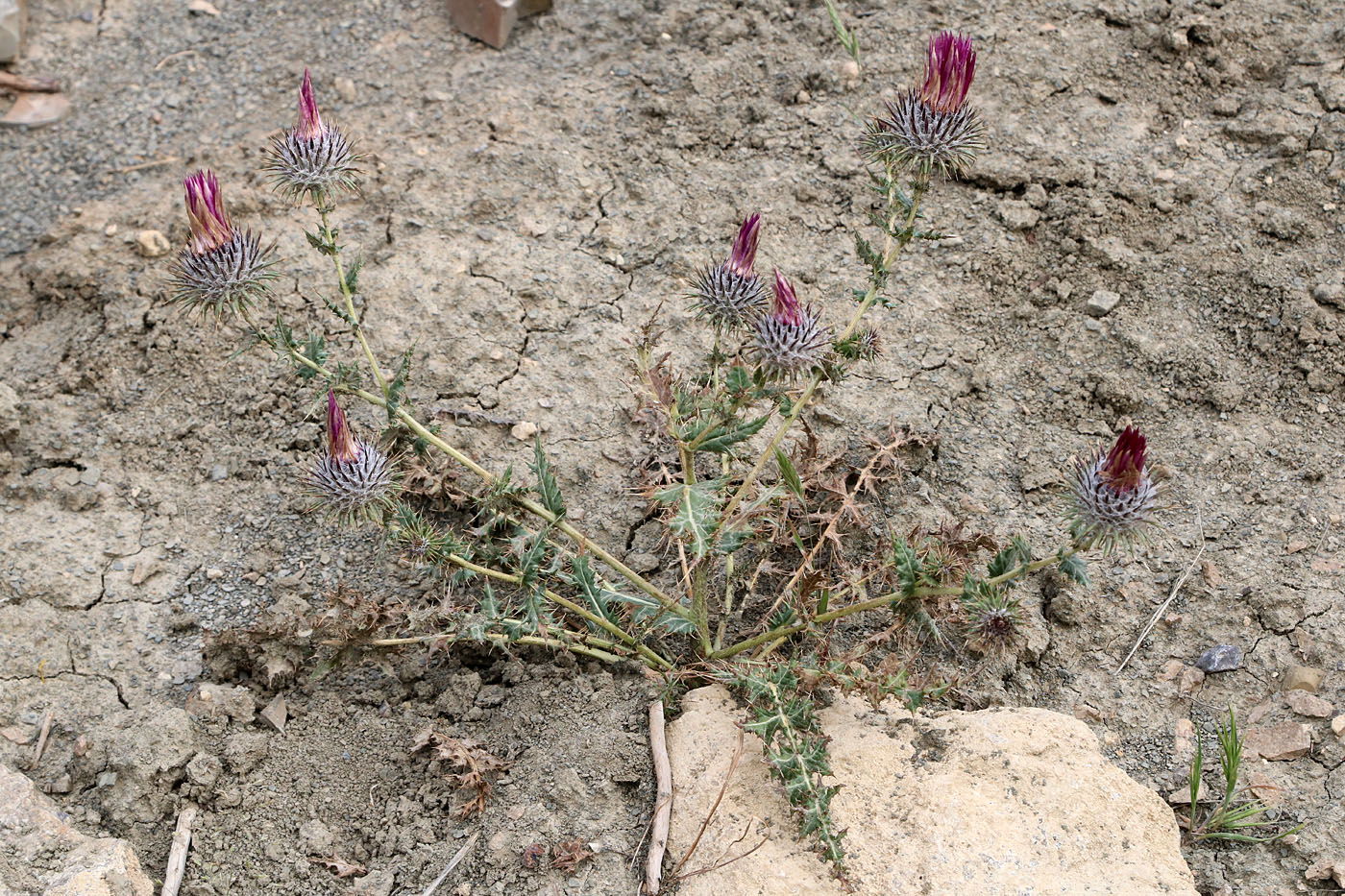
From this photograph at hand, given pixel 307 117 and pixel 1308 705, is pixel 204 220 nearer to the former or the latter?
pixel 307 117

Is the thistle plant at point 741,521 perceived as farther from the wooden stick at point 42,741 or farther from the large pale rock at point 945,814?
the wooden stick at point 42,741

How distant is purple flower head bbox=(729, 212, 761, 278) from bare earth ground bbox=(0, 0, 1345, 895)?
110 centimetres

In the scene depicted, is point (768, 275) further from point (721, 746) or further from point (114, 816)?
point (114, 816)

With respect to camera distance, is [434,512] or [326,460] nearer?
[326,460]

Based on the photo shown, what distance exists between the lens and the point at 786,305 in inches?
119

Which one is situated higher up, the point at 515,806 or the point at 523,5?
the point at 523,5

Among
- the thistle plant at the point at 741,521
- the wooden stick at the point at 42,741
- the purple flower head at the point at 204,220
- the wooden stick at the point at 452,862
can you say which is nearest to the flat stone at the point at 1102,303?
the thistle plant at the point at 741,521

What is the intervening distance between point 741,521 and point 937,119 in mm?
1270

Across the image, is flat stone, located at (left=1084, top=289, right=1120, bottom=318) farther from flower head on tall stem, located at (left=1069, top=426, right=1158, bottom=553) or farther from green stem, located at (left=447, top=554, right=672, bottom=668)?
green stem, located at (left=447, top=554, right=672, bottom=668)

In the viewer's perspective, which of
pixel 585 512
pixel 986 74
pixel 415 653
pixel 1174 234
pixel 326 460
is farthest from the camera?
pixel 986 74

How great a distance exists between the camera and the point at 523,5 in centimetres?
579

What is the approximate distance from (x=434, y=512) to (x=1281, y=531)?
285cm

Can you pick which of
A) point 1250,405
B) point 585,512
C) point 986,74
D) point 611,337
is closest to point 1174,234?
point 1250,405

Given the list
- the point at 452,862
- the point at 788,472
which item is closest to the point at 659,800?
the point at 452,862
